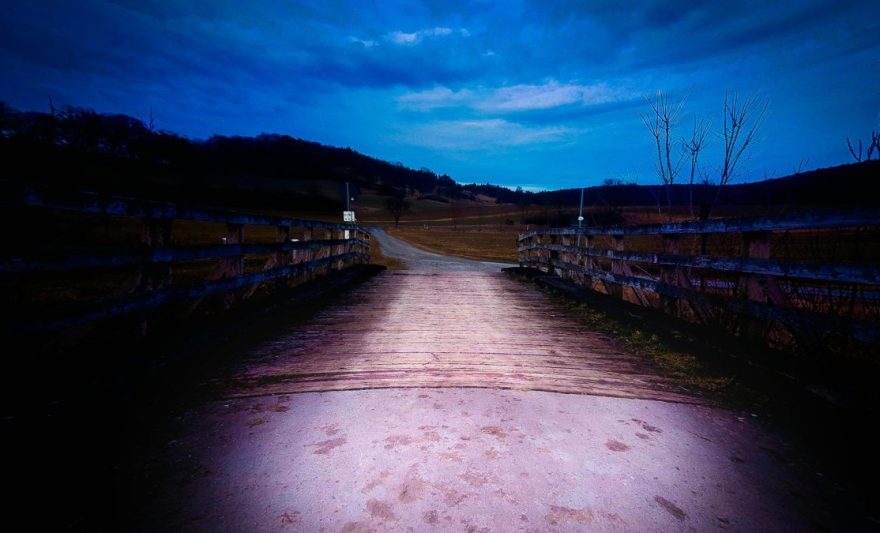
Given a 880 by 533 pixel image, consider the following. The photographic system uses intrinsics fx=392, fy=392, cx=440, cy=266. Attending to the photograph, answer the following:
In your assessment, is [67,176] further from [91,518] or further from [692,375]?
[692,375]

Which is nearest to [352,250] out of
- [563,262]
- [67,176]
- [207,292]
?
[563,262]

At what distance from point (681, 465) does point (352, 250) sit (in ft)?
34.6

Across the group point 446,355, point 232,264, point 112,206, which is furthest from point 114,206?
point 446,355

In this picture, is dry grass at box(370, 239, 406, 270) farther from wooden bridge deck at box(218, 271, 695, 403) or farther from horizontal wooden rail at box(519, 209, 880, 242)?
horizontal wooden rail at box(519, 209, 880, 242)

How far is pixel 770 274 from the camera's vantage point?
3102 millimetres

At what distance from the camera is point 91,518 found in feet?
4.99

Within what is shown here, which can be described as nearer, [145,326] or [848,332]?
[848,332]

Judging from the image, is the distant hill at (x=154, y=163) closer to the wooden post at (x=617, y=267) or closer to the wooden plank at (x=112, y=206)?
the wooden plank at (x=112, y=206)

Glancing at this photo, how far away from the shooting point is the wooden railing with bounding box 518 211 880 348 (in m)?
2.60

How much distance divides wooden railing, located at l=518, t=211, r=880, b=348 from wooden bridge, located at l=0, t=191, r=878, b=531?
25 millimetres

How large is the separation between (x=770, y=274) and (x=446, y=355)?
2699 millimetres

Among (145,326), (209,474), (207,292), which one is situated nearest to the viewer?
(209,474)

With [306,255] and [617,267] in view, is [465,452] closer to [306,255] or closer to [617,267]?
[617,267]

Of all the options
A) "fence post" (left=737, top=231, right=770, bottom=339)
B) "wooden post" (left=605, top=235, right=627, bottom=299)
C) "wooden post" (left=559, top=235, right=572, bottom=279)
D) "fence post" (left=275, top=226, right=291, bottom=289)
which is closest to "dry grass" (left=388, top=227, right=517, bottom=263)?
"wooden post" (left=559, top=235, right=572, bottom=279)
